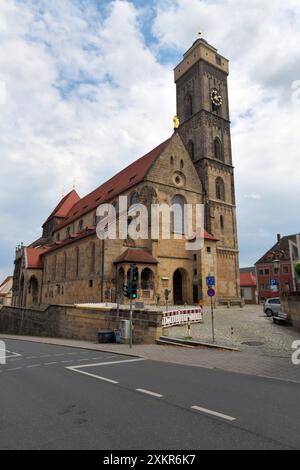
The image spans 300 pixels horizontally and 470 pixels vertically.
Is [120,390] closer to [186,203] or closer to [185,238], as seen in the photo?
[185,238]

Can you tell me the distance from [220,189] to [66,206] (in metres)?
30.2

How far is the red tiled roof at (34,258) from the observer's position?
47.0 m

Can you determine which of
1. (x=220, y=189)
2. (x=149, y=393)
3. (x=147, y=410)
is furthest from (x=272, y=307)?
(x=147, y=410)

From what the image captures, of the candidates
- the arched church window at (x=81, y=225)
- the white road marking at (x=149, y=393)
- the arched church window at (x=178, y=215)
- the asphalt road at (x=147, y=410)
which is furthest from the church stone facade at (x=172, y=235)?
the white road marking at (x=149, y=393)

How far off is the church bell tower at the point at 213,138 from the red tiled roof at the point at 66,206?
25.4 meters

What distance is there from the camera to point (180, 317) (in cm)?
1859

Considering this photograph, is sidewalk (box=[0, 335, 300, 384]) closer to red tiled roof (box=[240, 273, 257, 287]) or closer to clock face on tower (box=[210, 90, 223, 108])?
clock face on tower (box=[210, 90, 223, 108])

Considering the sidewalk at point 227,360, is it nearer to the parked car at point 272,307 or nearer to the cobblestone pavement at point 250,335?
the cobblestone pavement at point 250,335

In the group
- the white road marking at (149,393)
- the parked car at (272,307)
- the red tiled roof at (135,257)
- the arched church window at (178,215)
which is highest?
the arched church window at (178,215)

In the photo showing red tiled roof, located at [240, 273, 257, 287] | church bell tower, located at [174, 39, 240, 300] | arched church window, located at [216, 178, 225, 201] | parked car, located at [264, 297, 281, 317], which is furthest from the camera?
red tiled roof, located at [240, 273, 257, 287]

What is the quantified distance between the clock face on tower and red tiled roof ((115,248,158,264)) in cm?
2551

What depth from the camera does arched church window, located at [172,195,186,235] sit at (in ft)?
113

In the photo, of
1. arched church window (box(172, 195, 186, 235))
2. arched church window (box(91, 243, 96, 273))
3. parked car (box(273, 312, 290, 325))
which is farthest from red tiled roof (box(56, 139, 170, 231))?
parked car (box(273, 312, 290, 325))

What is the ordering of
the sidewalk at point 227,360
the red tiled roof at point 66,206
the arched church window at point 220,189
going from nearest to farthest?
the sidewalk at point 227,360 → the arched church window at point 220,189 → the red tiled roof at point 66,206
